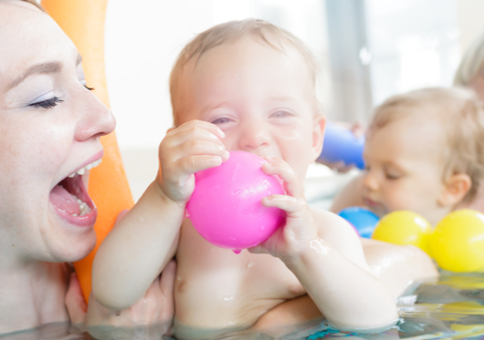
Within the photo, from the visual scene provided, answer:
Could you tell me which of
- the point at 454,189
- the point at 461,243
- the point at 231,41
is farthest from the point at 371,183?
the point at 231,41

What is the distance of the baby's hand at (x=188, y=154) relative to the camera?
0.83 m

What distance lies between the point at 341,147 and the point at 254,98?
172 cm

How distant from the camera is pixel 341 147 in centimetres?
275

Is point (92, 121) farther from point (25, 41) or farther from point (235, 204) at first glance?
point (235, 204)

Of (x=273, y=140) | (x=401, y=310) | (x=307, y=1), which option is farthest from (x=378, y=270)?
(x=307, y=1)

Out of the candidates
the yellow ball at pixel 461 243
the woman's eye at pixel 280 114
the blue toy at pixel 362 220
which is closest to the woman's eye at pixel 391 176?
the blue toy at pixel 362 220

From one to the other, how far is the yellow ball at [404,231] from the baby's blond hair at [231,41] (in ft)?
2.33

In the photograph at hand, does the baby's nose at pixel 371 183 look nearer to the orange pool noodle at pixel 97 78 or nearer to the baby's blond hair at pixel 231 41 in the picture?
the baby's blond hair at pixel 231 41

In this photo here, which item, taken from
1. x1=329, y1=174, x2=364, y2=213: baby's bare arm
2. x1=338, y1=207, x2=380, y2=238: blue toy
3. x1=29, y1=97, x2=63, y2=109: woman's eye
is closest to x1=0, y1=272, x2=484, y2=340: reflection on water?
x1=29, y1=97, x2=63, y2=109: woman's eye

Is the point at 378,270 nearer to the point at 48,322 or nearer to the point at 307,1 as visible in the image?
the point at 48,322

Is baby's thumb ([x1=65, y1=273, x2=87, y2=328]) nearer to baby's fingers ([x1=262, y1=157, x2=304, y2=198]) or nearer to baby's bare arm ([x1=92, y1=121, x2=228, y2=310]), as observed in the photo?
baby's bare arm ([x1=92, y1=121, x2=228, y2=310])

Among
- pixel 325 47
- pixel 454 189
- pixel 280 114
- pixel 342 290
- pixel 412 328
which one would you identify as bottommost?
pixel 454 189

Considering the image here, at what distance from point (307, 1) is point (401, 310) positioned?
20.2ft

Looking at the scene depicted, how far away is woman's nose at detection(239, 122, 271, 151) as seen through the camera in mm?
1076
